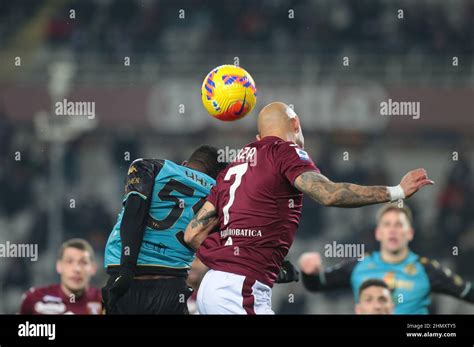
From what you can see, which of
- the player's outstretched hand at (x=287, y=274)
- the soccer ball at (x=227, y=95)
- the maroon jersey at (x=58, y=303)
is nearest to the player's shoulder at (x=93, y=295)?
the maroon jersey at (x=58, y=303)

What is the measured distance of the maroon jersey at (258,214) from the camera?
5.90 metres

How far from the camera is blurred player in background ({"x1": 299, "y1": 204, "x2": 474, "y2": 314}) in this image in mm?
9086

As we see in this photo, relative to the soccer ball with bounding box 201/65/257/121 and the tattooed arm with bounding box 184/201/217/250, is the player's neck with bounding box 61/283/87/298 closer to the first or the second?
the soccer ball with bounding box 201/65/257/121

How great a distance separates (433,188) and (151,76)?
20.1ft

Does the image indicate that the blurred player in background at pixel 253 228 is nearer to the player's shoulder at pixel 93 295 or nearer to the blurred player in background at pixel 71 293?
the blurred player in background at pixel 71 293

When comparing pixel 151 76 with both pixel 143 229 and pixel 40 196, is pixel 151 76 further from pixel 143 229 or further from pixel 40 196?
pixel 143 229

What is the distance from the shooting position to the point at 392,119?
21.7m

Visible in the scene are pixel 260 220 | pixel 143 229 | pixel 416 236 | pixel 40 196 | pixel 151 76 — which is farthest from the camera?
pixel 151 76

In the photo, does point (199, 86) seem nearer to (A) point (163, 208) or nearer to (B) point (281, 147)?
(A) point (163, 208)

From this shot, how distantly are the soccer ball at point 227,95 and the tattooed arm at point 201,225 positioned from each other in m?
0.93

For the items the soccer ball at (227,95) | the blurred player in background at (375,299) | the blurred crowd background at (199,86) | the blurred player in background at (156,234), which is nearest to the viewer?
the blurred player in background at (156,234)

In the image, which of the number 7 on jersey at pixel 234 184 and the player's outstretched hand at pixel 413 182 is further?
the number 7 on jersey at pixel 234 184

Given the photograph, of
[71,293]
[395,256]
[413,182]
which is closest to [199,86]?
[395,256]
